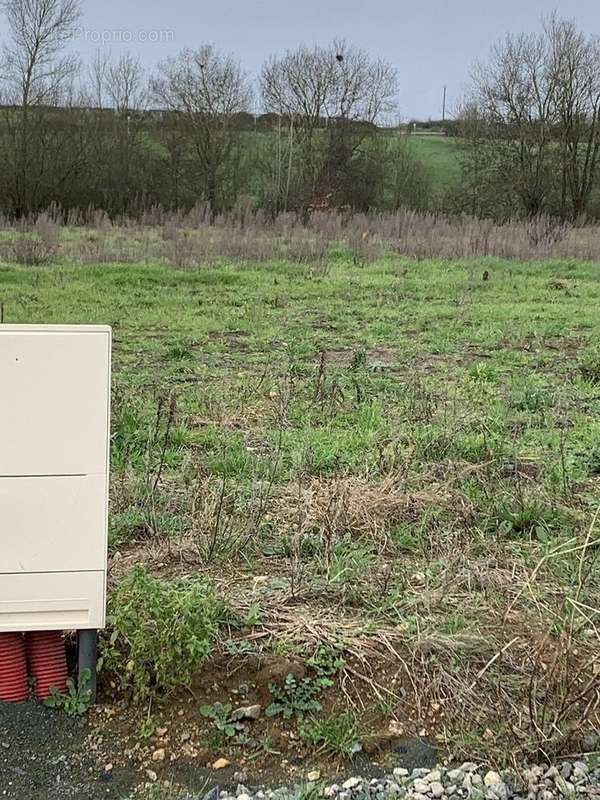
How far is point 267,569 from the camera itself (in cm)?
280

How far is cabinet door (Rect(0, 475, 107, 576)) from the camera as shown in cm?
200

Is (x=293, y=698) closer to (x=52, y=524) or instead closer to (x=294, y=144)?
(x=52, y=524)

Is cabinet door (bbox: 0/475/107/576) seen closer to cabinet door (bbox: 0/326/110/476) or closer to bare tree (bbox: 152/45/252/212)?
cabinet door (bbox: 0/326/110/476)

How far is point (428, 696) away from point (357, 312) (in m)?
6.69

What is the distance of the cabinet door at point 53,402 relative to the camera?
1980mm

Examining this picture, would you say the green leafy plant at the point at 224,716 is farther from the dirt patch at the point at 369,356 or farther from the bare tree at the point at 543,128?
the bare tree at the point at 543,128

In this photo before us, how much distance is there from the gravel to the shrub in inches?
14.4

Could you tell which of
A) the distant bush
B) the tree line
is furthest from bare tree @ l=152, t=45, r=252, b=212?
the distant bush

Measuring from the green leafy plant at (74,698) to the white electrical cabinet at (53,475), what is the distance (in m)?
0.19

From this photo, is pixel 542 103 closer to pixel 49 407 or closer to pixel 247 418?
pixel 247 418

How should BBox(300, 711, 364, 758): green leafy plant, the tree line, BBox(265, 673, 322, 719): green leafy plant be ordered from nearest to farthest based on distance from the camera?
BBox(300, 711, 364, 758): green leafy plant < BBox(265, 673, 322, 719): green leafy plant < the tree line

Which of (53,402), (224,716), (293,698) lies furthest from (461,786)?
(53,402)

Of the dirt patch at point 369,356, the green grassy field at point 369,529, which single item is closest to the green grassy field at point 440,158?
the green grassy field at point 369,529

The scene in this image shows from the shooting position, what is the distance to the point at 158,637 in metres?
2.08
